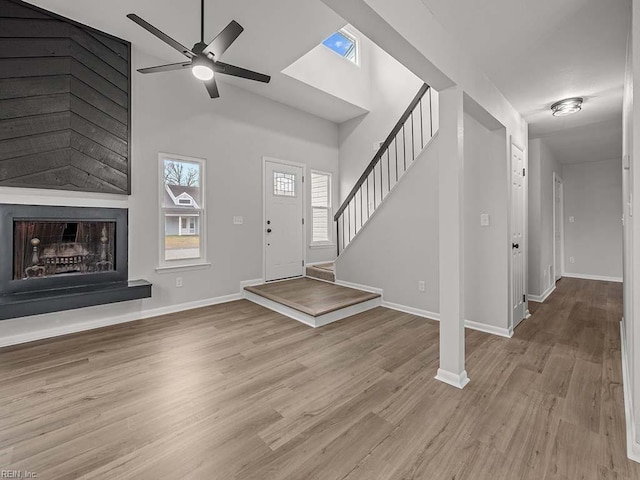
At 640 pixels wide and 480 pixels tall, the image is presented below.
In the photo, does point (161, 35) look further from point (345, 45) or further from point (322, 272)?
point (345, 45)

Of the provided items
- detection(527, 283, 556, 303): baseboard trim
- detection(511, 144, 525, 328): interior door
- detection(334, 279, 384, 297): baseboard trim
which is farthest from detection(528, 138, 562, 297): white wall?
detection(334, 279, 384, 297): baseboard trim

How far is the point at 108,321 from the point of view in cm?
352

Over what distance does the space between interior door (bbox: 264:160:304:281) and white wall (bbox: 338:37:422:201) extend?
1237mm

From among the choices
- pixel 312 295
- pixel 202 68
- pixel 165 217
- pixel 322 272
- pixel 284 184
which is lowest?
pixel 312 295

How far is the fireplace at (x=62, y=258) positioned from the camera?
296 centimetres

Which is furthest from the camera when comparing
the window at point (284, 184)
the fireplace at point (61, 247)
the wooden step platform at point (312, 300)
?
the window at point (284, 184)

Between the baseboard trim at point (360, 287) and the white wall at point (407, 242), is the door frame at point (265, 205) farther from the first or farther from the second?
the white wall at point (407, 242)

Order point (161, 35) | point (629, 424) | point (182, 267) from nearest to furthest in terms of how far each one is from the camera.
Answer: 1. point (629, 424)
2. point (161, 35)
3. point (182, 267)

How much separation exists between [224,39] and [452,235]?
8.26ft

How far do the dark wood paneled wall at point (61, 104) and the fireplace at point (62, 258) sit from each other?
0.33 m

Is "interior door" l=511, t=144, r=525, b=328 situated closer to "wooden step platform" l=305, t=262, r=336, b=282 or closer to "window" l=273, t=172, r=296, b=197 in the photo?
"wooden step platform" l=305, t=262, r=336, b=282

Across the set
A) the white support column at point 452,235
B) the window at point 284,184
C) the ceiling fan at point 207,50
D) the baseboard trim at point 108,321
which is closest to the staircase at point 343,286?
the baseboard trim at point 108,321

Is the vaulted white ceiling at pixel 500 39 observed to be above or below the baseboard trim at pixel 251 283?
above

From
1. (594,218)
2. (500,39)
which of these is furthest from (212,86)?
(594,218)
